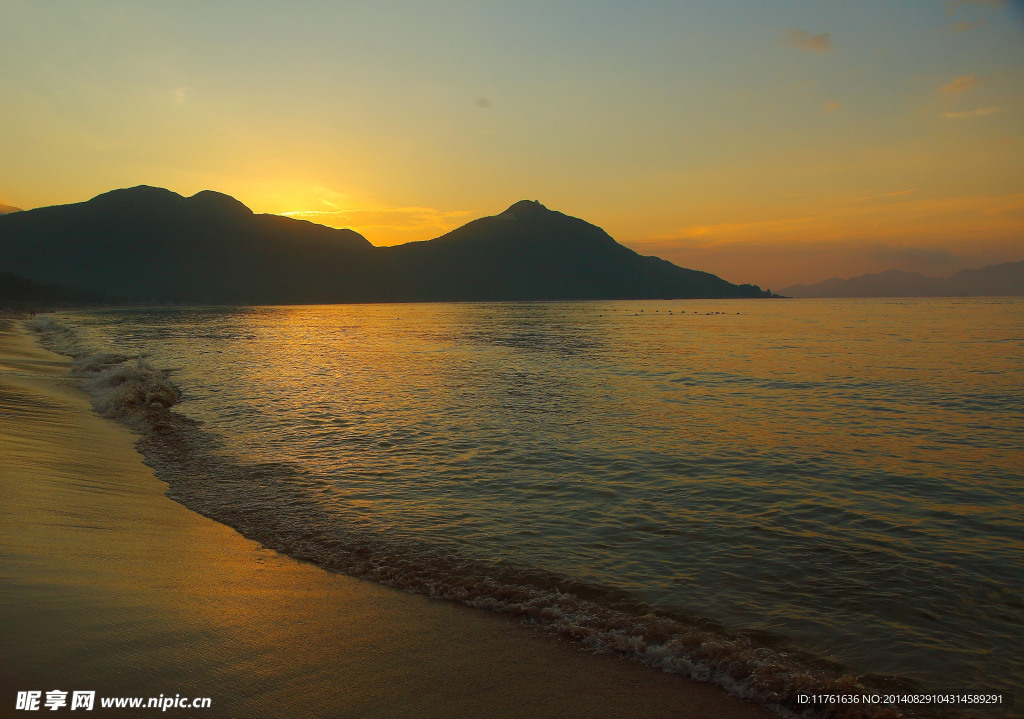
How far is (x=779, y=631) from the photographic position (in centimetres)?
615

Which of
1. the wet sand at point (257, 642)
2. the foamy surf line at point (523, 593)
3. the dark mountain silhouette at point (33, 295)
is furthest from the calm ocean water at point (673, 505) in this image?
the dark mountain silhouette at point (33, 295)

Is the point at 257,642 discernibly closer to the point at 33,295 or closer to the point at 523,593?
the point at 523,593

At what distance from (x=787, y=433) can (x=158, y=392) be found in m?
21.3

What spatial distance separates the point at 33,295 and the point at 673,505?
183768 millimetres

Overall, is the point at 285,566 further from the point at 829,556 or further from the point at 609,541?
the point at 829,556

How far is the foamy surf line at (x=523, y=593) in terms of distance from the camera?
528 centimetres

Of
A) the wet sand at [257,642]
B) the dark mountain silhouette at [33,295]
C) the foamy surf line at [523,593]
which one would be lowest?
A: the foamy surf line at [523,593]

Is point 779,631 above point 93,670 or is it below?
below

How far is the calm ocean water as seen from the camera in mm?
6141

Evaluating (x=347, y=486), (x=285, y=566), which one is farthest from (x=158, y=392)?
(x=285, y=566)

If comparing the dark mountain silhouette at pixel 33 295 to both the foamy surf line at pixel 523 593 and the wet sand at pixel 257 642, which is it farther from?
the wet sand at pixel 257 642

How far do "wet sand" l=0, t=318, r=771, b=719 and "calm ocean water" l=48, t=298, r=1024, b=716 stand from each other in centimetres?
57

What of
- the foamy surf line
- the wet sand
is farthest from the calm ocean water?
the wet sand

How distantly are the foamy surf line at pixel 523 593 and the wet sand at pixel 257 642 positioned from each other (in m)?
0.25
